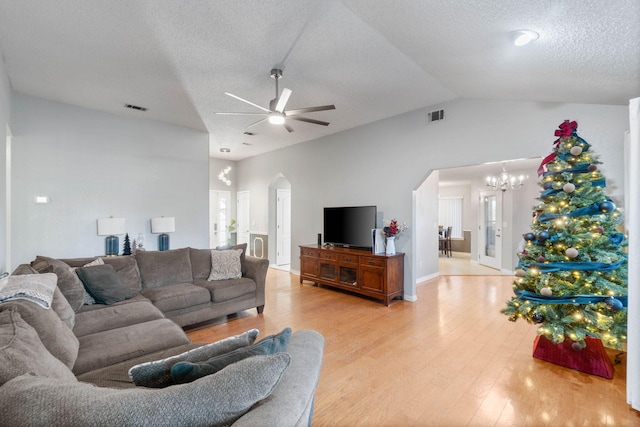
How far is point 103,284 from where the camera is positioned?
9.66 feet

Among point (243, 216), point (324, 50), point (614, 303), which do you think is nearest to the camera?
point (614, 303)

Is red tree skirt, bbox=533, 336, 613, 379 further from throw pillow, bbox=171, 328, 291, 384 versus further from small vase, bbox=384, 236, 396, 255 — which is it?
throw pillow, bbox=171, 328, 291, 384

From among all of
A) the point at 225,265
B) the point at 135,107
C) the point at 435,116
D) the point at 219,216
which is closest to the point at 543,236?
the point at 435,116

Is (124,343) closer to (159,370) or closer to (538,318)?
(159,370)

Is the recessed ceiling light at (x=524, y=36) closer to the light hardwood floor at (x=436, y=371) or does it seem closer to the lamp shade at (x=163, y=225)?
the light hardwood floor at (x=436, y=371)

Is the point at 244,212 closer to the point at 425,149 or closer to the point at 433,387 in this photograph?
the point at 425,149

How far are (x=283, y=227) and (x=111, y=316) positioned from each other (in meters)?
5.42

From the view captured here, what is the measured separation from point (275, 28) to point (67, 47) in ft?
7.02

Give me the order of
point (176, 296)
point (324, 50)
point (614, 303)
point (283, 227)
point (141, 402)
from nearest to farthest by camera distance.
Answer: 1. point (141, 402)
2. point (614, 303)
3. point (324, 50)
4. point (176, 296)
5. point (283, 227)

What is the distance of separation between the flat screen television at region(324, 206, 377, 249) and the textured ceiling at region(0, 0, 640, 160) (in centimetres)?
188

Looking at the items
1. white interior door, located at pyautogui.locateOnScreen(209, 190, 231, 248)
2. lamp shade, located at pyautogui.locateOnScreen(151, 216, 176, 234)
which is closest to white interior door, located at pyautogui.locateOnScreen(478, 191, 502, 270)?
white interior door, located at pyautogui.locateOnScreen(209, 190, 231, 248)

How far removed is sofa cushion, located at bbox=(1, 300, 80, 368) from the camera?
1.60 m

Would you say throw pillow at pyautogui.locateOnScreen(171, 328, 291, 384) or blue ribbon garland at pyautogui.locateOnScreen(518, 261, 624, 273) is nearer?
throw pillow at pyautogui.locateOnScreen(171, 328, 291, 384)

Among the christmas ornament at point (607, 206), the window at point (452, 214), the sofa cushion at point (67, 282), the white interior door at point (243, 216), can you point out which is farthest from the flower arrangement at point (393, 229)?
the window at point (452, 214)
